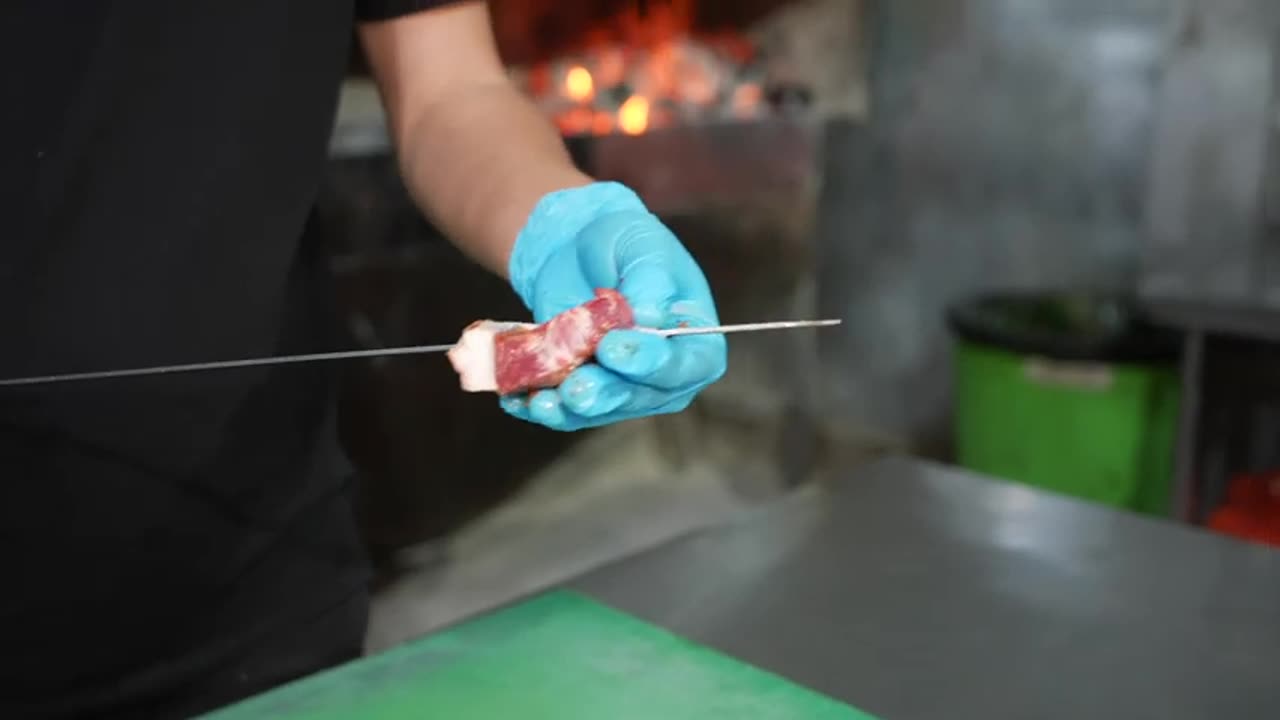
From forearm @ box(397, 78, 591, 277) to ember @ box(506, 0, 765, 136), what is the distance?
1089mm

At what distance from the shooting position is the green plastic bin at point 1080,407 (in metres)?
1.77

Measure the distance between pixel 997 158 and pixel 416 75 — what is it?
1714mm

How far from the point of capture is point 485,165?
952 mm

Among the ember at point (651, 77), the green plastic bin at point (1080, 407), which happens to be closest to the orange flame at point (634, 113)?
the ember at point (651, 77)

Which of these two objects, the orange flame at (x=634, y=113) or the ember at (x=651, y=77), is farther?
the ember at (x=651, y=77)

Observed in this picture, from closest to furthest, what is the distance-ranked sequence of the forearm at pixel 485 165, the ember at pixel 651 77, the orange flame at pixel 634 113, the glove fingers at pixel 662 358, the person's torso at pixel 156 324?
the glove fingers at pixel 662 358
the person's torso at pixel 156 324
the forearm at pixel 485 165
the orange flame at pixel 634 113
the ember at pixel 651 77

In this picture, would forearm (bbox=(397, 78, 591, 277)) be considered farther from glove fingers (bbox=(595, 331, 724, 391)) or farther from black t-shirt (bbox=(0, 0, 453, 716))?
glove fingers (bbox=(595, 331, 724, 391))

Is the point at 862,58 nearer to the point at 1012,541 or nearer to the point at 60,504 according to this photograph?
the point at 1012,541

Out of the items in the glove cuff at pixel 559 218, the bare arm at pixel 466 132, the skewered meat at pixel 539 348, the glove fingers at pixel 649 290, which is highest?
the bare arm at pixel 466 132

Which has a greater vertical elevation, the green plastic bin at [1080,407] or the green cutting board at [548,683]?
the green cutting board at [548,683]

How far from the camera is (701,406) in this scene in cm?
258

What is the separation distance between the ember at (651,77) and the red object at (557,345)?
1.40 metres

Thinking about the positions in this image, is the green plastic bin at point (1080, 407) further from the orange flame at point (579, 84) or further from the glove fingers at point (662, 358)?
the glove fingers at point (662, 358)

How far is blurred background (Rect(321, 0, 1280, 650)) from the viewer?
69.5 inches
